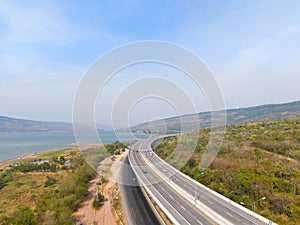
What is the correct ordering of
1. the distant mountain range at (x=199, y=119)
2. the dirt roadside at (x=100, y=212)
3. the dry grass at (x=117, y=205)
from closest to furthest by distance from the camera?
the dry grass at (x=117, y=205) → the dirt roadside at (x=100, y=212) → the distant mountain range at (x=199, y=119)

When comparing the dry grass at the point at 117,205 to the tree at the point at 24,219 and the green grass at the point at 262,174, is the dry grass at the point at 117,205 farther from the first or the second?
the green grass at the point at 262,174

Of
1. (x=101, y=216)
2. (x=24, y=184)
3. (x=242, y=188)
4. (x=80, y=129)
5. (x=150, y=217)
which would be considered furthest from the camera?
(x=24, y=184)

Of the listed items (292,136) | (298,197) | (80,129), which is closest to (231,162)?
(298,197)

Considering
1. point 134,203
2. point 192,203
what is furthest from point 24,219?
point 192,203

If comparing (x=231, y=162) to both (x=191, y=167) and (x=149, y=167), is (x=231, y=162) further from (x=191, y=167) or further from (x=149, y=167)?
(x=149, y=167)

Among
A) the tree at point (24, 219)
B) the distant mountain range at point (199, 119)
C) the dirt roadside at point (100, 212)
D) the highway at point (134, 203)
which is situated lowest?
the dirt roadside at point (100, 212)

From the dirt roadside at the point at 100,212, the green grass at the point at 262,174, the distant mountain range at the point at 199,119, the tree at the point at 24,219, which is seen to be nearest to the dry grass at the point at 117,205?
the dirt roadside at the point at 100,212

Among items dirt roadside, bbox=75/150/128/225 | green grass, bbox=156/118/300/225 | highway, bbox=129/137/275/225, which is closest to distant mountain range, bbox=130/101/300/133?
green grass, bbox=156/118/300/225
